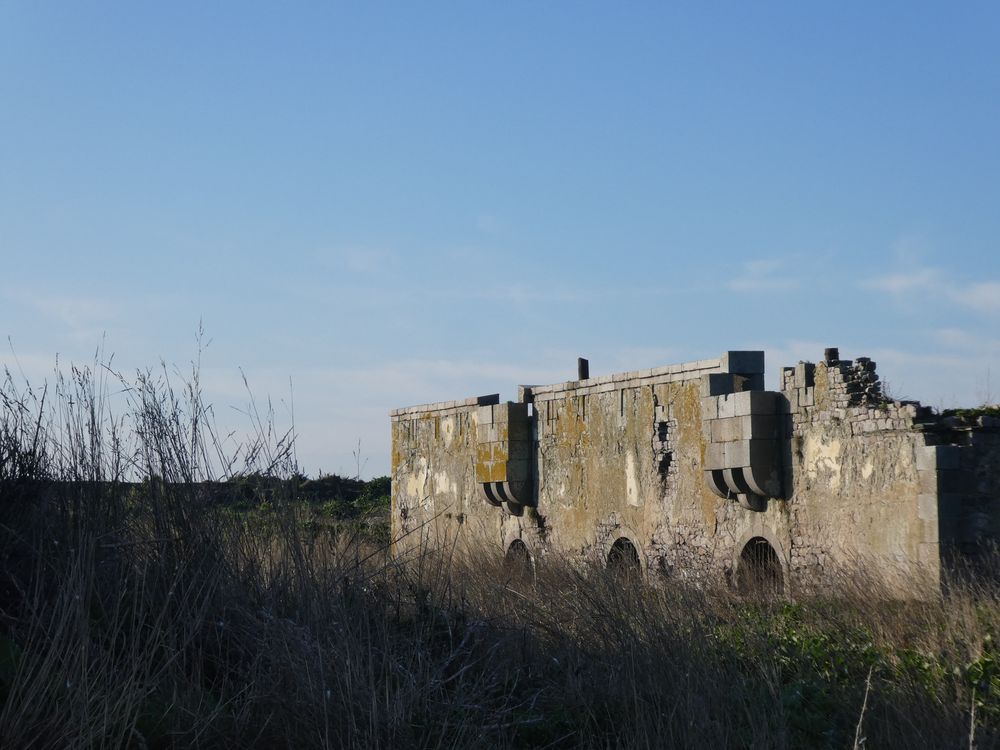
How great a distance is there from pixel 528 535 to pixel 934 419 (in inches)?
285

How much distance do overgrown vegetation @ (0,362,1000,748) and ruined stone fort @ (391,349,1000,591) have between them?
4.73 feet

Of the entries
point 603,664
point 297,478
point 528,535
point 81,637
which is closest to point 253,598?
point 297,478

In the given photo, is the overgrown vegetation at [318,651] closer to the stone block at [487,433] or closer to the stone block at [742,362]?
the stone block at [742,362]

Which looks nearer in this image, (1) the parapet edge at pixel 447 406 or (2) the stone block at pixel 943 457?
(2) the stone block at pixel 943 457

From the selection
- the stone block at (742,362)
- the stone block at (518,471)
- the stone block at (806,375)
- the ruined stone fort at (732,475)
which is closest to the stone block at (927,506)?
the ruined stone fort at (732,475)

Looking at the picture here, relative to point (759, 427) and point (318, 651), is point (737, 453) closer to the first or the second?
point (759, 427)

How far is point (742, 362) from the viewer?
12875 mm

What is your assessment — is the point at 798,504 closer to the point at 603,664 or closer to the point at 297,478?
the point at 603,664

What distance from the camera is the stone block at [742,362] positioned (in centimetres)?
1283

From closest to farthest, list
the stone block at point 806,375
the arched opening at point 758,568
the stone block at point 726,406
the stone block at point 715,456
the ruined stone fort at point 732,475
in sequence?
the ruined stone fort at point 732,475
the stone block at point 806,375
the arched opening at point 758,568
the stone block at point 726,406
the stone block at point 715,456

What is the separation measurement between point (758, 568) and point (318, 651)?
26.2ft

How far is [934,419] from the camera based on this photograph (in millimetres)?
10938

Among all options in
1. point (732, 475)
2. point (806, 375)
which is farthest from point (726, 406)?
point (806, 375)

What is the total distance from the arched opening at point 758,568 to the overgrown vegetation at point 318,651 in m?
3.74
